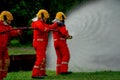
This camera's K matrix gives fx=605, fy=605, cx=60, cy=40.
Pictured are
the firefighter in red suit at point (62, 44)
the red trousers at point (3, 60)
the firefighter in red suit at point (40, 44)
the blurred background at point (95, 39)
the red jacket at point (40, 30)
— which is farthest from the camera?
the blurred background at point (95, 39)

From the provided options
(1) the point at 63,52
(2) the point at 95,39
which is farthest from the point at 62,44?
(2) the point at 95,39

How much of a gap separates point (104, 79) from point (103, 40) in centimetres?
635

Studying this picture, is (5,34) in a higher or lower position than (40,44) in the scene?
higher

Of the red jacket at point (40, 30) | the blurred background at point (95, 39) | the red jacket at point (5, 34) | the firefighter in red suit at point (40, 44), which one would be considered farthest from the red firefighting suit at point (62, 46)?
the red jacket at point (5, 34)

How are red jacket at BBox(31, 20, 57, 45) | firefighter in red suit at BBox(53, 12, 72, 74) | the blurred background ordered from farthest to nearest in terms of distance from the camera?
the blurred background, firefighter in red suit at BBox(53, 12, 72, 74), red jacket at BBox(31, 20, 57, 45)

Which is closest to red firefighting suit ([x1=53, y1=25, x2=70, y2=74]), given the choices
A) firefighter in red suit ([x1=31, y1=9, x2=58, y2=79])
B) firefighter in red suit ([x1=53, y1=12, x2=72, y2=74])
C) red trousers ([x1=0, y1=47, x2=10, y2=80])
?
firefighter in red suit ([x1=53, y1=12, x2=72, y2=74])

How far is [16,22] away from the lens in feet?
164

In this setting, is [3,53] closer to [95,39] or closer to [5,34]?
[5,34]

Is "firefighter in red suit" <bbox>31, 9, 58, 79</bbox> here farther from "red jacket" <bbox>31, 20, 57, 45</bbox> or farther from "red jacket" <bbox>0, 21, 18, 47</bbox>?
"red jacket" <bbox>0, 21, 18, 47</bbox>

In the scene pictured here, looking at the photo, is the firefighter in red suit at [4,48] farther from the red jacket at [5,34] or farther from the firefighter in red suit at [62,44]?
the firefighter in red suit at [62,44]

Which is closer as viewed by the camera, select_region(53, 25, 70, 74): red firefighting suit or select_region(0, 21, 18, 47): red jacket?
select_region(0, 21, 18, 47): red jacket

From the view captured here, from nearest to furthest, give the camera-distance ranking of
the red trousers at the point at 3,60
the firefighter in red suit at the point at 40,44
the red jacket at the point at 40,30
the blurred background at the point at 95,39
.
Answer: the red trousers at the point at 3,60 < the red jacket at the point at 40,30 < the firefighter in red suit at the point at 40,44 < the blurred background at the point at 95,39

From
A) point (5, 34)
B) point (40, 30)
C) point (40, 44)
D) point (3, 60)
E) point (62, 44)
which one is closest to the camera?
point (3, 60)

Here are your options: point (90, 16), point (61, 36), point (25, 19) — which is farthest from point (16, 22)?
point (61, 36)
